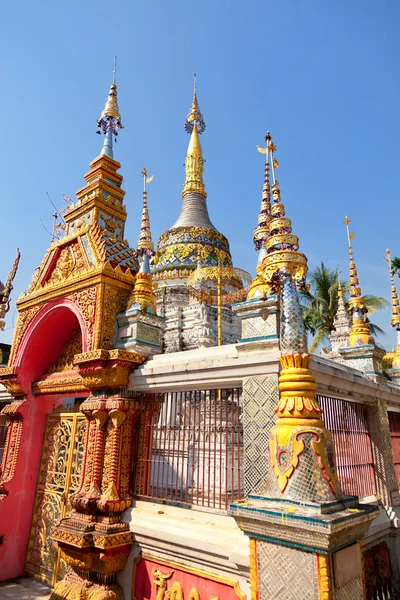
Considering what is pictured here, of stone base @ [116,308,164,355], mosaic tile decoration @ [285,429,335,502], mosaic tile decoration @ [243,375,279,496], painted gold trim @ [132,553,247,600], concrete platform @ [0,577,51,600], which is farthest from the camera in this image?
concrete platform @ [0,577,51,600]

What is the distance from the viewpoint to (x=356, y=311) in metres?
8.78

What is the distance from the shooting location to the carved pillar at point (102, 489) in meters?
5.77

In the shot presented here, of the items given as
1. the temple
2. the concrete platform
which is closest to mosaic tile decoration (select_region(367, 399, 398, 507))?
the temple

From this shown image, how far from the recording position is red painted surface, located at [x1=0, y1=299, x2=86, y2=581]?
8.01 metres

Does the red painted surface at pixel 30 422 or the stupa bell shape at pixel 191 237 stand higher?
the stupa bell shape at pixel 191 237

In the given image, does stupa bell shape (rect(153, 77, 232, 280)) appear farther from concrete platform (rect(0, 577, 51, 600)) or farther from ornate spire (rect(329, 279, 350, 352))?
concrete platform (rect(0, 577, 51, 600))

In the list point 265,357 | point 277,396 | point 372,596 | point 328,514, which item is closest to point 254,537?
point 328,514

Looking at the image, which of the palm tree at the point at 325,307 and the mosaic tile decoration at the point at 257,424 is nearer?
the mosaic tile decoration at the point at 257,424

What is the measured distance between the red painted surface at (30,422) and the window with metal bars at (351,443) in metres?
4.59

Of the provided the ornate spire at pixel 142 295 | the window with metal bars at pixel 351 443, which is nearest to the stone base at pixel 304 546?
the window with metal bars at pixel 351 443

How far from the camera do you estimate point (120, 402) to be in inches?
251

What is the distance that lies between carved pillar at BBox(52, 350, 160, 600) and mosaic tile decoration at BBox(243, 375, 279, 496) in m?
2.30

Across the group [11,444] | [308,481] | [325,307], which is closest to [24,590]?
[11,444]

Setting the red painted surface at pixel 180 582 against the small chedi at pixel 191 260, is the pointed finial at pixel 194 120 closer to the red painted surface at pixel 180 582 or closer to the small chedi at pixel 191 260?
the small chedi at pixel 191 260
